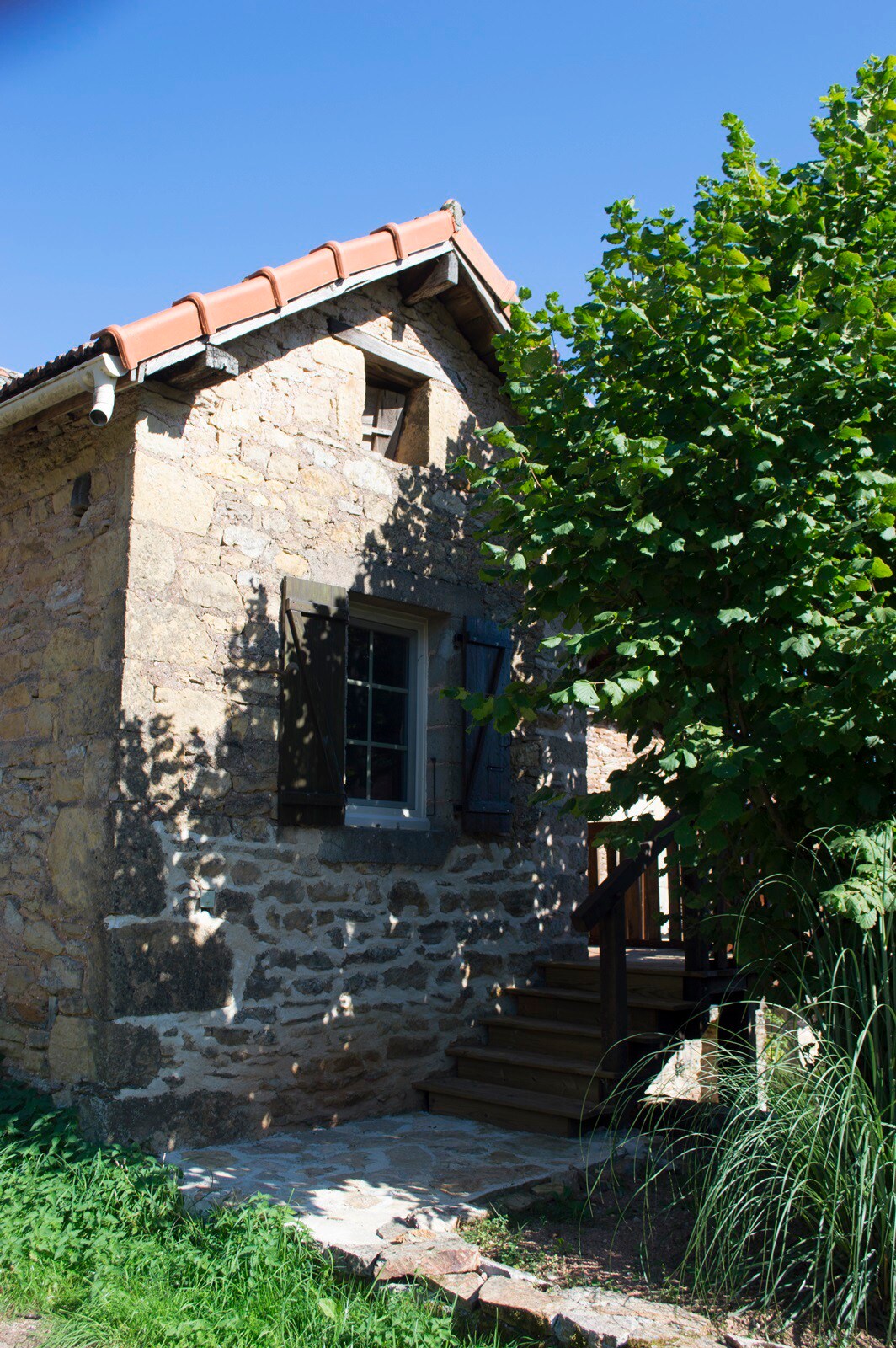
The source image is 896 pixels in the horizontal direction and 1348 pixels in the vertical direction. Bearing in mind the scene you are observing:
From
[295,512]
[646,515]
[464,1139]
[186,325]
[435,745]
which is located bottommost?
[464,1139]

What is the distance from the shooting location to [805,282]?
3617mm

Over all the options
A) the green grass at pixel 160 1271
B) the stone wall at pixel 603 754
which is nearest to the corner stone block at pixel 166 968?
the green grass at pixel 160 1271

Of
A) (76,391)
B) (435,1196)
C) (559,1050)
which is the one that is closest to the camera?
(435,1196)

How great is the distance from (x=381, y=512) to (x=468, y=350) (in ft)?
4.71

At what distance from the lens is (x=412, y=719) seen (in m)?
6.17

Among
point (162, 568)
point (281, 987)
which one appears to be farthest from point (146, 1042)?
point (162, 568)

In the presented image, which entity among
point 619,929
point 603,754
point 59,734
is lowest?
point 619,929

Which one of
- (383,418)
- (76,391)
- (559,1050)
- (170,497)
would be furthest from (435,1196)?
(383,418)

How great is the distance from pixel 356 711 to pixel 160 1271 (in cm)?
293

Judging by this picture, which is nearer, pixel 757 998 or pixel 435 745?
pixel 757 998

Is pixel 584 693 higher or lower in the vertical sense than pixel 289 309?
lower

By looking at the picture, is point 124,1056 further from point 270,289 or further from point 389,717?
point 270,289

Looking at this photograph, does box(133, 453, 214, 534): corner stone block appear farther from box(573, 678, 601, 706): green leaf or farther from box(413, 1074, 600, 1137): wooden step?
box(413, 1074, 600, 1137): wooden step

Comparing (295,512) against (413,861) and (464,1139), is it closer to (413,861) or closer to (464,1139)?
(413,861)
